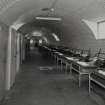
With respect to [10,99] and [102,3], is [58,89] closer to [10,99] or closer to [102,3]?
[10,99]

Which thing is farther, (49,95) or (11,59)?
(11,59)

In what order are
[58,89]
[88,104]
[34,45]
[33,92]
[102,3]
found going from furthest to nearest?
[34,45], [58,89], [33,92], [102,3], [88,104]

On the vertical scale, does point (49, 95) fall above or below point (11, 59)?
below

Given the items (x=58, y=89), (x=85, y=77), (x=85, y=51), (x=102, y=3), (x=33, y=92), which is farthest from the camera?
(x=85, y=51)

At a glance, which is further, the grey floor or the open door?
the open door

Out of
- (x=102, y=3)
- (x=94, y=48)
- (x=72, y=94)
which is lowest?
(x=72, y=94)

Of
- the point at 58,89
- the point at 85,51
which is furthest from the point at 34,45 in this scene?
the point at 58,89

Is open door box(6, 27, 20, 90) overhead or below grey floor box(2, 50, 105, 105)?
overhead

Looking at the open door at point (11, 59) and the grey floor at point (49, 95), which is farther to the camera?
the open door at point (11, 59)

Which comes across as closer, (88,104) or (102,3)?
(88,104)

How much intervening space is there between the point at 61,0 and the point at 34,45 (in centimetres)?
2855

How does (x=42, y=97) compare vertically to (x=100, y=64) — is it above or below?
below

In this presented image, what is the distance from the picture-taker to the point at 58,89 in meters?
3.98

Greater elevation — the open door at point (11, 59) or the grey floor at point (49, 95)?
the open door at point (11, 59)
